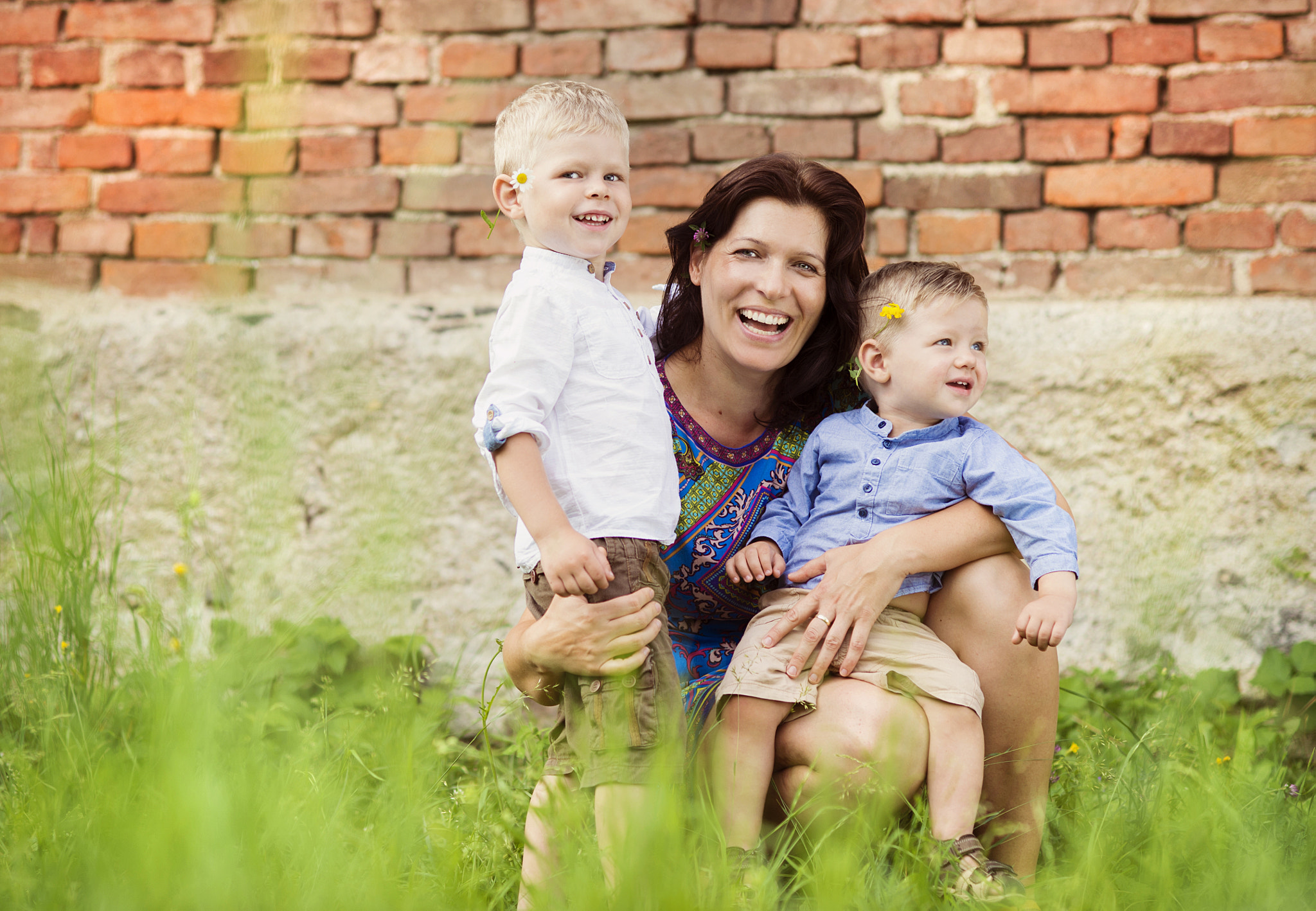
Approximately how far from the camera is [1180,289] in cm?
266

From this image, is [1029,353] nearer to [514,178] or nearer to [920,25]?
[920,25]

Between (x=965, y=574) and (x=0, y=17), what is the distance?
3392 millimetres

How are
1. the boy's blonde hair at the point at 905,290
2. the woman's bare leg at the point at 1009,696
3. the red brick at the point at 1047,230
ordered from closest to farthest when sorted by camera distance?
the woman's bare leg at the point at 1009,696, the boy's blonde hair at the point at 905,290, the red brick at the point at 1047,230

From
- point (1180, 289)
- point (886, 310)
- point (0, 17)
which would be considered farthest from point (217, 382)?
point (1180, 289)

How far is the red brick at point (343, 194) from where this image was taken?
290cm

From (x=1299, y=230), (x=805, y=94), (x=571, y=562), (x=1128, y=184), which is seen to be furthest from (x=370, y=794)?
(x=1299, y=230)

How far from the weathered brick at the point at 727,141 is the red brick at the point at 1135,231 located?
1004 mm

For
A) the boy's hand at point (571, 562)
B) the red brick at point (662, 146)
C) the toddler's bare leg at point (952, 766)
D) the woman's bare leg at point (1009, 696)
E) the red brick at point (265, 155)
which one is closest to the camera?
the red brick at point (265, 155)

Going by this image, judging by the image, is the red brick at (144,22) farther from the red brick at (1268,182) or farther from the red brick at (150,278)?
the red brick at (1268,182)

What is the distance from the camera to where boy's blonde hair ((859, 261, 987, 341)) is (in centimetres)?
193

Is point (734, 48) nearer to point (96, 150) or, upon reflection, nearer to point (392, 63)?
point (392, 63)

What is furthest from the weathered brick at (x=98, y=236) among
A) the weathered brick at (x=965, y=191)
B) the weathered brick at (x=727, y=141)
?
the weathered brick at (x=965, y=191)

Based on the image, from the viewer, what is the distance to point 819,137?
Result: 9.13 ft

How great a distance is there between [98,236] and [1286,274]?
11.8 ft
